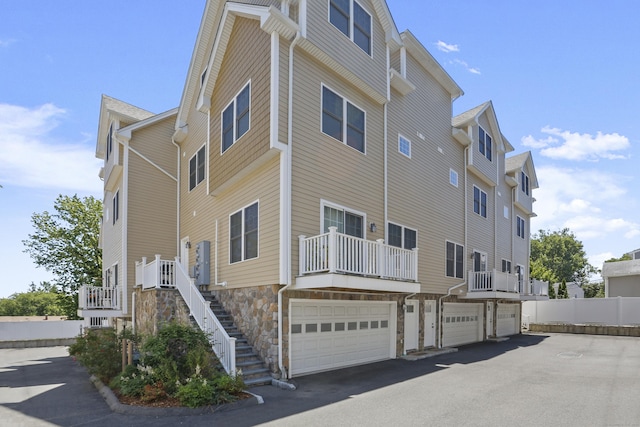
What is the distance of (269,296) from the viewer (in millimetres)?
10523

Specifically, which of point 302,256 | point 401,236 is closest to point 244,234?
point 302,256

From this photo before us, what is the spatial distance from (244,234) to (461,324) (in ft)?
36.9

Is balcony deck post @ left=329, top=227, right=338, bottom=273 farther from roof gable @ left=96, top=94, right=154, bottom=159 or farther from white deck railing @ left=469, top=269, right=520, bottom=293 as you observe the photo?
roof gable @ left=96, top=94, right=154, bottom=159

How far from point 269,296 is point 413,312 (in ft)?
22.1

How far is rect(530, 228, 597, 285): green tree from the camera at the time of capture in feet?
188

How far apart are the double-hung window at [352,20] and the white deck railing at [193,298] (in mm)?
8158

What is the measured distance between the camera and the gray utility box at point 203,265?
1409 cm

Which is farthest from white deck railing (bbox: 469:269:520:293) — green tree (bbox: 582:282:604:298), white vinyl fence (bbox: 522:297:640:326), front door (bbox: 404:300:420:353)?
green tree (bbox: 582:282:604:298)

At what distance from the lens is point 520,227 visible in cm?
2534

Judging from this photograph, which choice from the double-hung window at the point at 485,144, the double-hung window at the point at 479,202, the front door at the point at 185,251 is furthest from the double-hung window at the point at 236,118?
the double-hung window at the point at 485,144

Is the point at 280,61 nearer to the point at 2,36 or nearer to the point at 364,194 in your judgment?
the point at 364,194

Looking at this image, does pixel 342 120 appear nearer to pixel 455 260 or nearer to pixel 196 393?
pixel 196 393

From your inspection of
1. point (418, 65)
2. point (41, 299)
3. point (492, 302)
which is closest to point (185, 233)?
point (418, 65)

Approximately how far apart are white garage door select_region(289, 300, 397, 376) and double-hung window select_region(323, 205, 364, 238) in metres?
1.96
